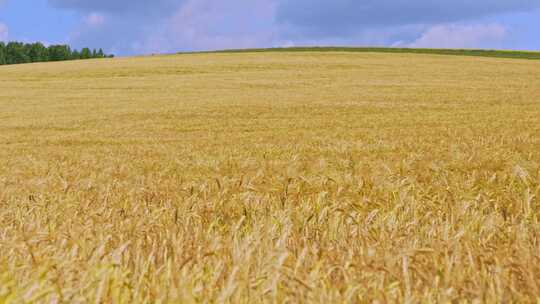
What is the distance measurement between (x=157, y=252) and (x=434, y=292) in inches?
43.6

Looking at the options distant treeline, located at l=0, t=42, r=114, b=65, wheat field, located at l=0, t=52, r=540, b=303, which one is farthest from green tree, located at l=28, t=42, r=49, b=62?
wheat field, located at l=0, t=52, r=540, b=303

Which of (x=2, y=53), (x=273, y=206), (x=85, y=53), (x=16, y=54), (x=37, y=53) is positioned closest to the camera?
(x=273, y=206)

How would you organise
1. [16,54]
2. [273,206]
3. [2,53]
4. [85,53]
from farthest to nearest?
[85,53], [16,54], [2,53], [273,206]

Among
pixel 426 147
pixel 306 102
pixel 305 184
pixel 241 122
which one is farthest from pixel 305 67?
pixel 305 184

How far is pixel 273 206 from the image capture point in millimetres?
3672

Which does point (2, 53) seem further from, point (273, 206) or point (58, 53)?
point (273, 206)

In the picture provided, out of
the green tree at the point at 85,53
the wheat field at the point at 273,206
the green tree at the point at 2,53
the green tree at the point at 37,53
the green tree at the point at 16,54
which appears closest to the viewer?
the wheat field at the point at 273,206

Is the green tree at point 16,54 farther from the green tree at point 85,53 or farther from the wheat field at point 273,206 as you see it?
the wheat field at point 273,206

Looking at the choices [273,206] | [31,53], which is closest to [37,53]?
[31,53]

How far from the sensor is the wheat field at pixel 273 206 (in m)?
1.82

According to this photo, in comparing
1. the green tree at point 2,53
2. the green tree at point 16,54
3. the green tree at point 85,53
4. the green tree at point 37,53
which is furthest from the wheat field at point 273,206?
the green tree at point 85,53

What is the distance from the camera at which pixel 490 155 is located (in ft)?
23.7

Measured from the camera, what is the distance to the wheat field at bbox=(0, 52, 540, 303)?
1.82 meters

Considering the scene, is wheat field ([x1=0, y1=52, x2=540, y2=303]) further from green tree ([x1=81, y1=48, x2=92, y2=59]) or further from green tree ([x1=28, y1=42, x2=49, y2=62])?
green tree ([x1=81, y1=48, x2=92, y2=59])
